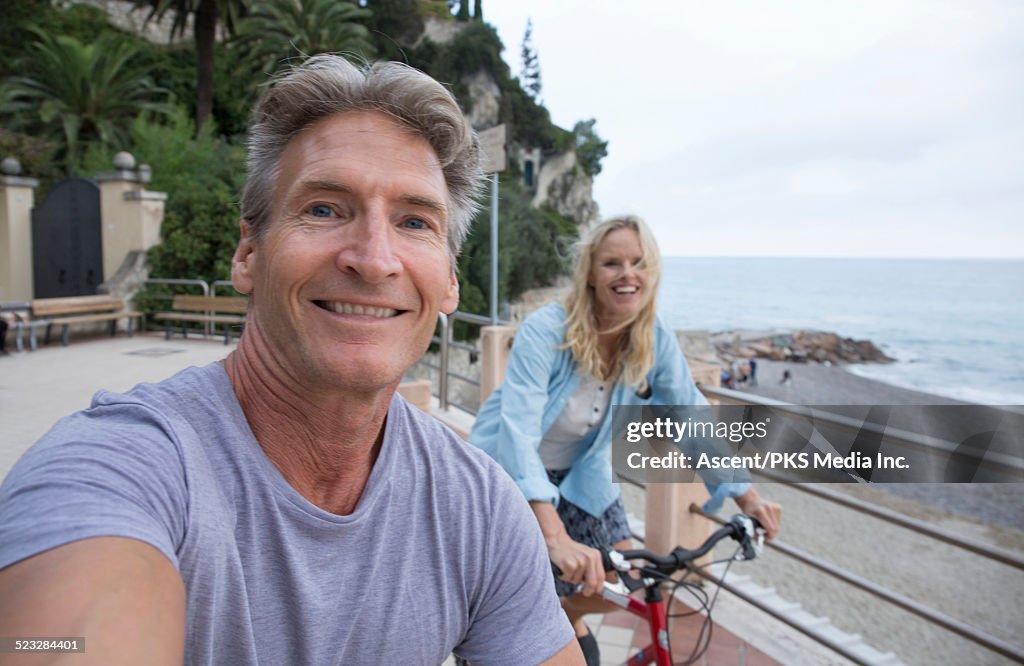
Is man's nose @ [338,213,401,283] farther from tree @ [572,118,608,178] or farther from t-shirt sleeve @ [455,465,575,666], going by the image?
tree @ [572,118,608,178]

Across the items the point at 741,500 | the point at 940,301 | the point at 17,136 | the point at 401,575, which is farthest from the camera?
the point at 940,301

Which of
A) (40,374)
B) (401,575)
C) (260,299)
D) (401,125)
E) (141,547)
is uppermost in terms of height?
(401,125)

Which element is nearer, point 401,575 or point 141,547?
point 141,547

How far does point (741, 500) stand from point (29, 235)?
16.1 meters

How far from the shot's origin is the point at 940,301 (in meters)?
89.1

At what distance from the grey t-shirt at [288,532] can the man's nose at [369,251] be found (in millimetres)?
273

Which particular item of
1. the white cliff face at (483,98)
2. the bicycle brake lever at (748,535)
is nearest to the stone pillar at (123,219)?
the bicycle brake lever at (748,535)

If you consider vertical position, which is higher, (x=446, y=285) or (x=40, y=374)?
(x=446, y=285)

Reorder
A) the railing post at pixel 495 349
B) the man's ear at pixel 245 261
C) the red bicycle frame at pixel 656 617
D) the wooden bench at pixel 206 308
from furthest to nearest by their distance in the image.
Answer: the wooden bench at pixel 206 308, the railing post at pixel 495 349, the red bicycle frame at pixel 656 617, the man's ear at pixel 245 261

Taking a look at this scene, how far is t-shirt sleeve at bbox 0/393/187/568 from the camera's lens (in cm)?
71

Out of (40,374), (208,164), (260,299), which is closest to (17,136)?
(208,164)

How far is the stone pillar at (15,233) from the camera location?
527 inches

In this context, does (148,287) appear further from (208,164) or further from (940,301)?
(940,301)

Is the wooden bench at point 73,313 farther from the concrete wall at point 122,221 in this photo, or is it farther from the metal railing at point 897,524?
the metal railing at point 897,524
